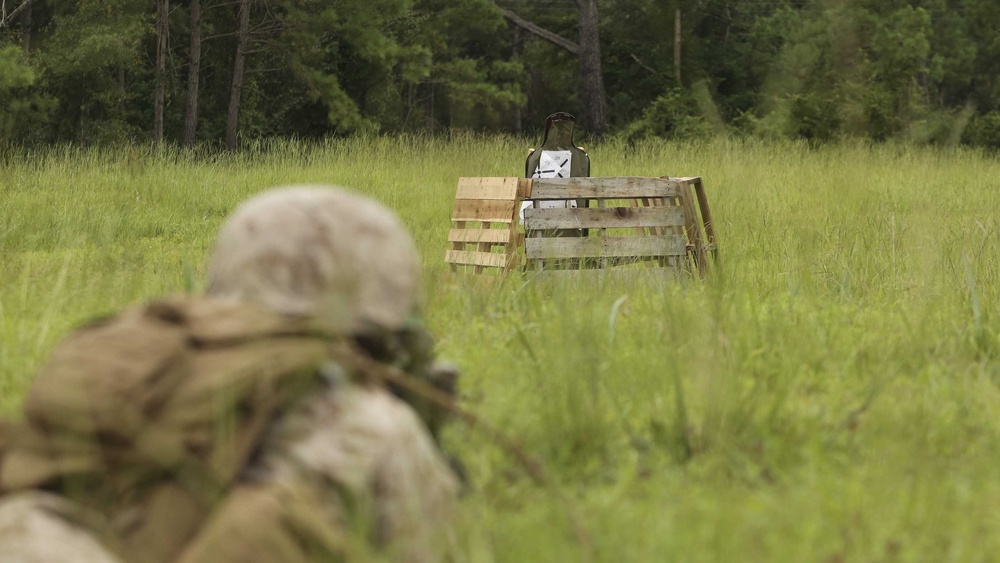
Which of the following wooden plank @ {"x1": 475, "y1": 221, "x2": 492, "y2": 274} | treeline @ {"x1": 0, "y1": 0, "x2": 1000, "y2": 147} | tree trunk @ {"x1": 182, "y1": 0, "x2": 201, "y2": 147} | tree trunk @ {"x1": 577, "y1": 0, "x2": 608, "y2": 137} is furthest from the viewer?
tree trunk @ {"x1": 577, "y1": 0, "x2": 608, "y2": 137}

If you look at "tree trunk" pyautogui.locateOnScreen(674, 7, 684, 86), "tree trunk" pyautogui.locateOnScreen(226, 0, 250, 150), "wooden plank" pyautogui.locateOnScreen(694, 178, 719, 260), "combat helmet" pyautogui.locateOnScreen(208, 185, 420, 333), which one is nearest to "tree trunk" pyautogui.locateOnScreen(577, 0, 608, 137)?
"tree trunk" pyautogui.locateOnScreen(674, 7, 684, 86)

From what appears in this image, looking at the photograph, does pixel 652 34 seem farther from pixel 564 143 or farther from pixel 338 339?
pixel 338 339

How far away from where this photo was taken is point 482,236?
7.89 metres

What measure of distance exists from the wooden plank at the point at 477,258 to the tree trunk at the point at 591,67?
1759 cm

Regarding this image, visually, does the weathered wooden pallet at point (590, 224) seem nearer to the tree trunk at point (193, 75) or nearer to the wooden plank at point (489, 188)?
the wooden plank at point (489, 188)

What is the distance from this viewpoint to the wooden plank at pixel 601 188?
771 cm

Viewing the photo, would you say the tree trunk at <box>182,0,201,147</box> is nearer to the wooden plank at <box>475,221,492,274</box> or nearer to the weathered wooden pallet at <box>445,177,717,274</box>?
the wooden plank at <box>475,221,492,274</box>

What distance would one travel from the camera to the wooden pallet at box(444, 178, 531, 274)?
7.71 m

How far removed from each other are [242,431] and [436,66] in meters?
29.7

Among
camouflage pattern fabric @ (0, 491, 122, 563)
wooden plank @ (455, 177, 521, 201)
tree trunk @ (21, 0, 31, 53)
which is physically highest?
tree trunk @ (21, 0, 31, 53)

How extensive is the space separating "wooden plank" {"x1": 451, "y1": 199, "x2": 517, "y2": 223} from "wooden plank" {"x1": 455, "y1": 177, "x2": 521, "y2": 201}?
4cm

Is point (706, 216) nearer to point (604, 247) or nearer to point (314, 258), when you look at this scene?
point (604, 247)

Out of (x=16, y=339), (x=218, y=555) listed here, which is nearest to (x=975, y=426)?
(x=218, y=555)

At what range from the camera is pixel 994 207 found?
11.9 meters
